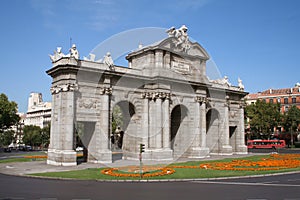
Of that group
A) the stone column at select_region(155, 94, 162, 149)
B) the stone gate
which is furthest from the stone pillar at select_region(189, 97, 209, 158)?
the stone column at select_region(155, 94, 162, 149)

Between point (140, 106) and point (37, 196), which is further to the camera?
point (140, 106)

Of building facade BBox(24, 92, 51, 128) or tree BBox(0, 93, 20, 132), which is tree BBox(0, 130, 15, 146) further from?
tree BBox(0, 93, 20, 132)

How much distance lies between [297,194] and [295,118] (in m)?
66.0

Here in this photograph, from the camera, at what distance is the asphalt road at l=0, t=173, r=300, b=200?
1345 cm

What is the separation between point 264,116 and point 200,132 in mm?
40586

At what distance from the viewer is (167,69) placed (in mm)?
35969

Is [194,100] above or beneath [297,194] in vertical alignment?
above

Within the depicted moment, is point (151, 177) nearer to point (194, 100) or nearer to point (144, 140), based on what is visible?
point (144, 140)

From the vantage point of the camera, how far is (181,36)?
3797cm

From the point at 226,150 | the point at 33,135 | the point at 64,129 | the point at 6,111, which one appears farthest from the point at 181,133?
the point at 33,135

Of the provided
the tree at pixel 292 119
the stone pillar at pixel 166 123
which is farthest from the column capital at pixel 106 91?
the tree at pixel 292 119

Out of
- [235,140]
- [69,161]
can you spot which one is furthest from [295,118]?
[69,161]

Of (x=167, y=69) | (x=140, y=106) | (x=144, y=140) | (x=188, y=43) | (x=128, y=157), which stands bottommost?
(x=128, y=157)

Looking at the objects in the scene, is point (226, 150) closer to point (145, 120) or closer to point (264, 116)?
point (145, 120)
